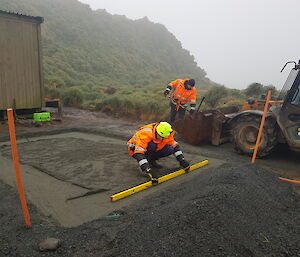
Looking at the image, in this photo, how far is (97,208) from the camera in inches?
151

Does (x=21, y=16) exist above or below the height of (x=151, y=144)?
above

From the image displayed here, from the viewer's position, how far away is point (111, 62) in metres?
34.1

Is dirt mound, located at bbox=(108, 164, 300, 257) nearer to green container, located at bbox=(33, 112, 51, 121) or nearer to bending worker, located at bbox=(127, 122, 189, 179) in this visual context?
bending worker, located at bbox=(127, 122, 189, 179)

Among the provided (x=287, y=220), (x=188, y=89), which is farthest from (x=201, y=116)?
(x=287, y=220)

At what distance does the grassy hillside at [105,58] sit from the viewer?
15.4m

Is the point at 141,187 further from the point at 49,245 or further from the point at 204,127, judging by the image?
the point at 204,127

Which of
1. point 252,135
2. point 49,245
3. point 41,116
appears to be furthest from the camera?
point 41,116

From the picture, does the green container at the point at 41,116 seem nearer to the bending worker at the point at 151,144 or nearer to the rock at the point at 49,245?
the bending worker at the point at 151,144

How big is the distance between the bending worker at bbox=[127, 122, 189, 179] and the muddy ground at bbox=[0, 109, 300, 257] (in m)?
0.38

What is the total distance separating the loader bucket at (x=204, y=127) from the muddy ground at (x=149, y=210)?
3.27 feet

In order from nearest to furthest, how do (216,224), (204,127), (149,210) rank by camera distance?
(216,224) → (149,210) → (204,127)

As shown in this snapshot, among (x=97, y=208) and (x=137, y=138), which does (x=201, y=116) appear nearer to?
(x=137, y=138)

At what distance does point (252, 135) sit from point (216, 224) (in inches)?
158

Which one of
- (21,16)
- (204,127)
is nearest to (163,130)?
(204,127)
